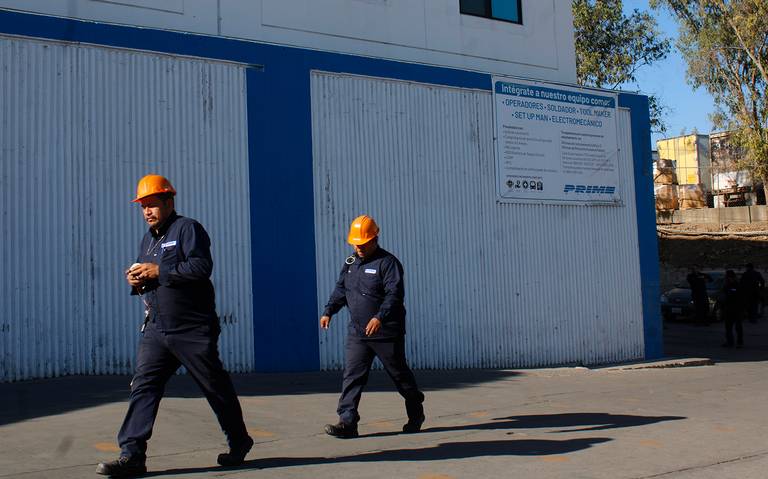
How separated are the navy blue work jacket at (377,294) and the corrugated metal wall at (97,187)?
4604 millimetres

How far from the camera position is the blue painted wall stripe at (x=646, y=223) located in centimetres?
1655

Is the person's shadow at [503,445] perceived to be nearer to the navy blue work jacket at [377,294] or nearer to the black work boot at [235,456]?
the black work boot at [235,456]

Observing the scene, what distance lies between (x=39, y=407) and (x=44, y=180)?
347 cm

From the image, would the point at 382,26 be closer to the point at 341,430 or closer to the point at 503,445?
the point at 341,430

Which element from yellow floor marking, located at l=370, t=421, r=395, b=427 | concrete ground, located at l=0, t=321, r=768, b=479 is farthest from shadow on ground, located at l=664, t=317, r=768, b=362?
yellow floor marking, located at l=370, t=421, r=395, b=427

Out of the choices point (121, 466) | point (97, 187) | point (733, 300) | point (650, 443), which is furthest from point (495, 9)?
point (121, 466)

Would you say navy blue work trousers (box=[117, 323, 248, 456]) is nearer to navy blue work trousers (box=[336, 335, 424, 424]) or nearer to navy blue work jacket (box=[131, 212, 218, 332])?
navy blue work jacket (box=[131, 212, 218, 332])

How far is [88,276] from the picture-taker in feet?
35.3

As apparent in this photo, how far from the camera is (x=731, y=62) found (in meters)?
36.2

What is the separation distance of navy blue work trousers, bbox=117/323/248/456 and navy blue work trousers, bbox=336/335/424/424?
1489mm

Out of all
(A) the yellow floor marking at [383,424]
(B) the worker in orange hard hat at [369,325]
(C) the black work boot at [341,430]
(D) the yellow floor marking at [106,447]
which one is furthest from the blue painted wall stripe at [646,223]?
(D) the yellow floor marking at [106,447]

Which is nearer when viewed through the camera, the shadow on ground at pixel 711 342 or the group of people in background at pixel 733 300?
the shadow on ground at pixel 711 342

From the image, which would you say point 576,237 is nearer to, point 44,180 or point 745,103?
point 44,180

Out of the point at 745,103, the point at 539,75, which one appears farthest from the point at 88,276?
the point at 745,103
